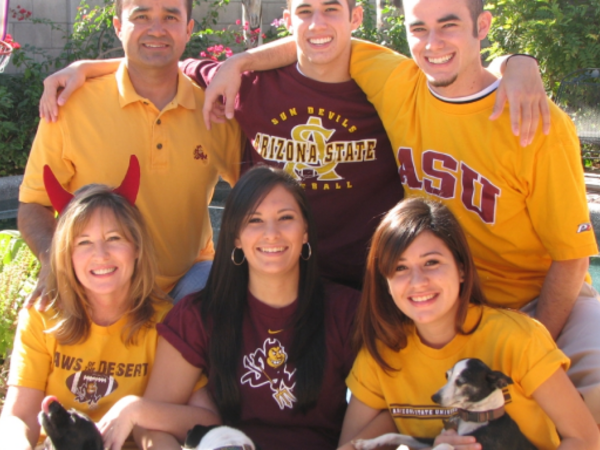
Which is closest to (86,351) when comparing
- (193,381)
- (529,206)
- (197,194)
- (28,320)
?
(28,320)

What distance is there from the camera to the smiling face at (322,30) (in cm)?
304

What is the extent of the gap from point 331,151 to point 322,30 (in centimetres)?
57

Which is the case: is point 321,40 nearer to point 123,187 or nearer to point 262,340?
point 123,187

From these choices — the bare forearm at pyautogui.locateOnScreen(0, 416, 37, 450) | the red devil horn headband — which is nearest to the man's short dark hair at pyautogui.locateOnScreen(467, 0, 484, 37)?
the red devil horn headband

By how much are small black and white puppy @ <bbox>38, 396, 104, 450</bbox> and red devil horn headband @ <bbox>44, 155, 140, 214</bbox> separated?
0.92 m

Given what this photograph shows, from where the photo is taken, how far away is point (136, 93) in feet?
10.8

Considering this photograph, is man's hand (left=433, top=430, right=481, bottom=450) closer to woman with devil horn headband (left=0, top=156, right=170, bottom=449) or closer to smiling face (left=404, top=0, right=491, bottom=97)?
woman with devil horn headband (left=0, top=156, right=170, bottom=449)

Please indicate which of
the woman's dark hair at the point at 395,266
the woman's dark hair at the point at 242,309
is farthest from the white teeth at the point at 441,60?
the woman's dark hair at the point at 242,309

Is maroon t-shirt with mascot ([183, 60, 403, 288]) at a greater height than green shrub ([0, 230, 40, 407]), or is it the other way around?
maroon t-shirt with mascot ([183, 60, 403, 288])

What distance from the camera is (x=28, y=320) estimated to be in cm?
266

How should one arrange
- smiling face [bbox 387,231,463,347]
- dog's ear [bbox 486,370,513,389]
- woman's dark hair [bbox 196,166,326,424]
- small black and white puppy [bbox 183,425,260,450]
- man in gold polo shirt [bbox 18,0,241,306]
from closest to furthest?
dog's ear [bbox 486,370,513,389] < small black and white puppy [bbox 183,425,260,450] < smiling face [bbox 387,231,463,347] < woman's dark hair [bbox 196,166,326,424] < man in gold polo shirt [bbox 18,0,241,306]

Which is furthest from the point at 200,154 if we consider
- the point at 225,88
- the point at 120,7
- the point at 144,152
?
the point at 120,7

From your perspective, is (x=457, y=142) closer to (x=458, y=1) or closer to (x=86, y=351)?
(x=458, y=1)

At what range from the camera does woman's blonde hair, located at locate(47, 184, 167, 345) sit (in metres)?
2.61
